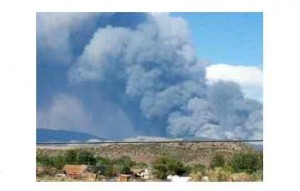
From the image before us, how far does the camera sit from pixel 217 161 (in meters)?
5.87

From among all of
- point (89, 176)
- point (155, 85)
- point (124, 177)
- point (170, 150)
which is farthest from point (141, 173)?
point (155, 85)

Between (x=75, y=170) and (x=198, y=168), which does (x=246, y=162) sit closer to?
(x=198, y=168)

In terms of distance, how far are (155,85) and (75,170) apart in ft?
2.72

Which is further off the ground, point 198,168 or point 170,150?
point 170,150

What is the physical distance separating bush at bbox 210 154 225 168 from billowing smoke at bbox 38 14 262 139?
0.15m

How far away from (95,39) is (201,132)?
1004mm

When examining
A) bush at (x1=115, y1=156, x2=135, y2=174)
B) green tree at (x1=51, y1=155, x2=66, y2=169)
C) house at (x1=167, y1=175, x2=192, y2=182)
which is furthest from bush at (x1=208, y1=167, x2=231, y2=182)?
green tree at (x1=51, y1=155, x2=66, y2=169)

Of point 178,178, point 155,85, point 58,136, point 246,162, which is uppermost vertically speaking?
point 155,85

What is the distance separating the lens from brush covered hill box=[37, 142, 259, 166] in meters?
5.87

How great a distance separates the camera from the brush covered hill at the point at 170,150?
19.2ft

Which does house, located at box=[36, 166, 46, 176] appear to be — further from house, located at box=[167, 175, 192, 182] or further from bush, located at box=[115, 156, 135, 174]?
house, located at box=[167, 175, 192, 182]

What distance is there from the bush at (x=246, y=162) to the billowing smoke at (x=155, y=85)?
0.14m

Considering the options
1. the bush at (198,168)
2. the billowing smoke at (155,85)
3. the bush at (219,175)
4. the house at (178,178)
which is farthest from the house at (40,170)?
the bush at (219,175)
